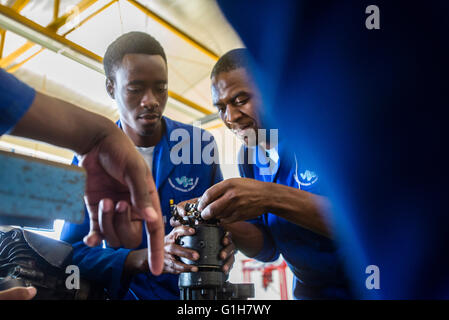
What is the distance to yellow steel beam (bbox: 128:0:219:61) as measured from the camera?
513mm

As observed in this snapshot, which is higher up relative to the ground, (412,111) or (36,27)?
(36,27)

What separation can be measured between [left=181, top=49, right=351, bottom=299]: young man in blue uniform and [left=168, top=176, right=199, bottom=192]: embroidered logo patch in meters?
0.08

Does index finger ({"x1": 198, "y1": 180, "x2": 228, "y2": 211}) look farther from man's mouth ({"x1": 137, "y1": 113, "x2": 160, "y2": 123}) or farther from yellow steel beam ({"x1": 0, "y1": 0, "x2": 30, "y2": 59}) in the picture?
yellow steel beam ({"x1": 0, "y1": 0, "x2": 30, "y2": 59})

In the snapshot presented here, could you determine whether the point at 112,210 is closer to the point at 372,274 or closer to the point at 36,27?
the point at 372,274

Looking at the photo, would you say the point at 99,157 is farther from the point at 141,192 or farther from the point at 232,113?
the point at 232,113

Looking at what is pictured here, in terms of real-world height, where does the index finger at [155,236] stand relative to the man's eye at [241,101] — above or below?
below

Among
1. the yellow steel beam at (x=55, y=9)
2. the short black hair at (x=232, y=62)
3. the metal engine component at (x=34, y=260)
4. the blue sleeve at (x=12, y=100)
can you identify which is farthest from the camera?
the yellow steel beam at (x=55, y=9)

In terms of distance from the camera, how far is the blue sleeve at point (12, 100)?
22cm

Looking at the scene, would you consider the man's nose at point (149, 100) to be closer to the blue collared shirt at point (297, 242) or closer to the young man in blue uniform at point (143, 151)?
the young man in blue uniform at point (143, 151)

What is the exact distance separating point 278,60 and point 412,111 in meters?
0.15

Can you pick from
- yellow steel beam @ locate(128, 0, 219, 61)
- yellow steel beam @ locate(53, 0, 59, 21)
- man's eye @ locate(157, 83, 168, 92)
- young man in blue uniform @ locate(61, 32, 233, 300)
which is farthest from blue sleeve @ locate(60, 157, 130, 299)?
yellow steel beam @ locate(53, 0, 59, 21)

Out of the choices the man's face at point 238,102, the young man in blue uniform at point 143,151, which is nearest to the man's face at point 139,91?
the young man in blue uniform at point 143,151

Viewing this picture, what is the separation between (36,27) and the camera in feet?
1.88
